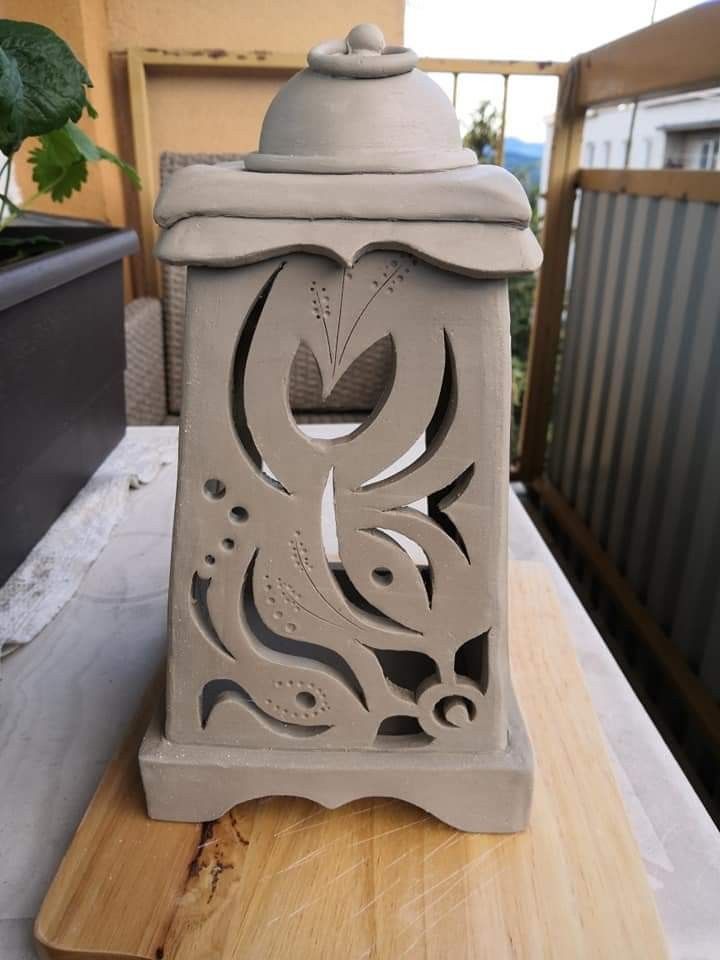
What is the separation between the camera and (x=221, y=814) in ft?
Answer: 1.65

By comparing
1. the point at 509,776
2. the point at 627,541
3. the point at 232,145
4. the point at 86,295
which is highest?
the point at 232,145

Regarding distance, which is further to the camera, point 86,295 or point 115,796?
point 86,295

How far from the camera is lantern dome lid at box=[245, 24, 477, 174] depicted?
0.42 m

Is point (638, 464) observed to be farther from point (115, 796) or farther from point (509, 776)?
point (115, 796)

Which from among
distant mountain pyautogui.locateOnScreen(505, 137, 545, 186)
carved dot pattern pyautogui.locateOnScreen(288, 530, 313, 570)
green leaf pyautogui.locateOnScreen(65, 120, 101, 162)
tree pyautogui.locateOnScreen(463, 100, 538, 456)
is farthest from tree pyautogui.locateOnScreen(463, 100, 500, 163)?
carved dot pattern pyautogui.locateOnScreen(288, 530, 313, 570)

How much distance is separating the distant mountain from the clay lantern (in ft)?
7.48

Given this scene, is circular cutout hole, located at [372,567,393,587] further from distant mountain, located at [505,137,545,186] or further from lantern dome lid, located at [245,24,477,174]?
distant mountain, located at [505,137,545,186]

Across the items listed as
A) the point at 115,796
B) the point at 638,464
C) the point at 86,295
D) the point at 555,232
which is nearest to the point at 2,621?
the point at 115,796

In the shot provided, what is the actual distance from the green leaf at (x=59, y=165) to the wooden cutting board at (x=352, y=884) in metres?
0.74

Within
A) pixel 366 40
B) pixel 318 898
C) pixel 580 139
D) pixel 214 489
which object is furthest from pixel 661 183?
pixel 318 898

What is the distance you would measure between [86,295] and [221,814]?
70 cm

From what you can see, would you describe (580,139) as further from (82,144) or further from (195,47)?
(82,144)

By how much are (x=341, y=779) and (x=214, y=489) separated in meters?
0.20

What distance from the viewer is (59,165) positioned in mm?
998
